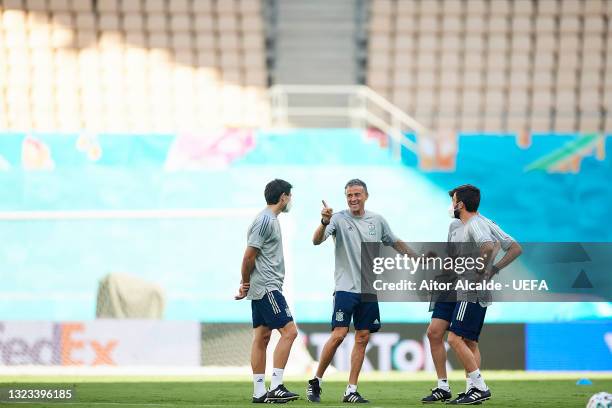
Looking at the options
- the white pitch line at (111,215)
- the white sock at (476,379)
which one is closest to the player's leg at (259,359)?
the white sock at (476,379)

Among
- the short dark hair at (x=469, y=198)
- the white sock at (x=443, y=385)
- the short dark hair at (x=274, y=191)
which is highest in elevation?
the short dark hair at (x=274, y=191)

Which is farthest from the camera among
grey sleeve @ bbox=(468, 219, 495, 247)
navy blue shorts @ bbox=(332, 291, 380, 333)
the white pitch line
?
the white pitch line

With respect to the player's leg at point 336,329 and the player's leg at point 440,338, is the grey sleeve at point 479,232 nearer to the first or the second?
the player's leg at point 440,338

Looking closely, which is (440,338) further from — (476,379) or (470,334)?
(476,379)

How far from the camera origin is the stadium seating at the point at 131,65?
804 inches

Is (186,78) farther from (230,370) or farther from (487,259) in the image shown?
(487,259)

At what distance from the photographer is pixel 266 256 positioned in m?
8.74

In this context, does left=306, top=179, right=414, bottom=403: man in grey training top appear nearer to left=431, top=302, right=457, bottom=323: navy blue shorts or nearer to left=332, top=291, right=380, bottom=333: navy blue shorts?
A: left=332, top=291, right=380, bottom=333: navy blue shorts

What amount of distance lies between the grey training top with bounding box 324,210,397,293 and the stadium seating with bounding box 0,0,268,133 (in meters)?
11.3

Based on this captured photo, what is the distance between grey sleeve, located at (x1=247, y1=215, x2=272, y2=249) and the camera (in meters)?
8.63

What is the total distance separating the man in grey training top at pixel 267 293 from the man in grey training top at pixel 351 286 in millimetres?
317

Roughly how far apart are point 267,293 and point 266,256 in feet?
0.93

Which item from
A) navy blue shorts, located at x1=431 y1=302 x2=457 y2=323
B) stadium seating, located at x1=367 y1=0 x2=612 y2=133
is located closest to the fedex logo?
navy blue shorts, located at x1=431 y1=302 x2=457 y2=323

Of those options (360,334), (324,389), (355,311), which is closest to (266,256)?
(355,311)
